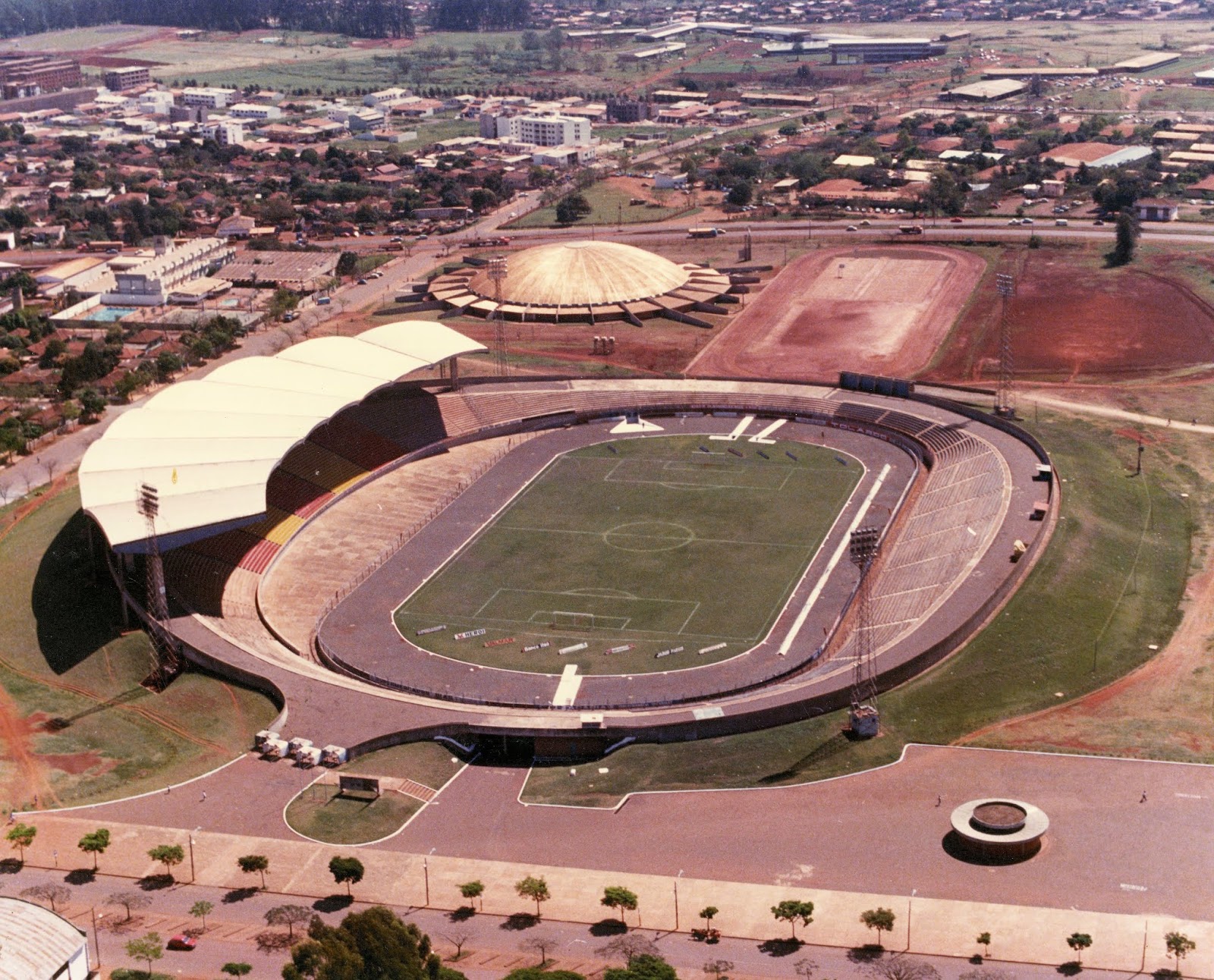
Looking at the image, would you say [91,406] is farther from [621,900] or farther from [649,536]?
[621,900]

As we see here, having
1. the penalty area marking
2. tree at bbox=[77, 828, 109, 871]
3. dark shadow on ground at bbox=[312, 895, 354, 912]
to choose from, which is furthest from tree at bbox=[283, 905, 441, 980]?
the penalty area marking

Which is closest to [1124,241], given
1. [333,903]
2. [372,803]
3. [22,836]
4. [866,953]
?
[372,803]

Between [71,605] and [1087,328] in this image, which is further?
[1087,328]

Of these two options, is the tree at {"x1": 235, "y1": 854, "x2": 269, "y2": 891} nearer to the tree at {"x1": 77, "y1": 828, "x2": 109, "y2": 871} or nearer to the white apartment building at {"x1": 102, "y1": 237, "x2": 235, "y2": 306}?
the tree at {"x1": 77, "y1": 828, "x2": 109, "y2": 871}

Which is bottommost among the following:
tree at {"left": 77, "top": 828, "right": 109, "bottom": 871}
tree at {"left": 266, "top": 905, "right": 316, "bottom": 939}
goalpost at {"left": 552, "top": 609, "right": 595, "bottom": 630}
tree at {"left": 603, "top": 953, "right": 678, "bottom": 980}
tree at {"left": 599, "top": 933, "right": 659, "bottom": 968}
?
goalpost at {"left": 552, "top": 609, "right": 595, "bottom": 630}

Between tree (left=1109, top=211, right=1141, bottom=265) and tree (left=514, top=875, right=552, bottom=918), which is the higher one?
tree (left=1109, top=211, right=1141, bottom=265)

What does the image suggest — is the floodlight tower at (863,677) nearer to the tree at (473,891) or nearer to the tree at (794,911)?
the tree at (794,911)
